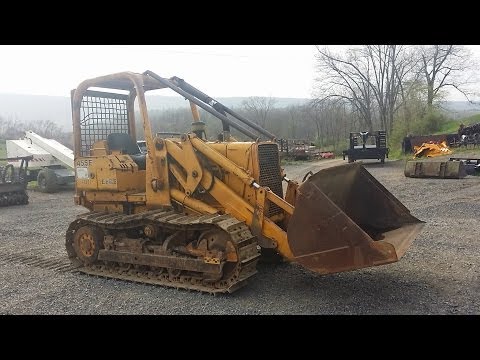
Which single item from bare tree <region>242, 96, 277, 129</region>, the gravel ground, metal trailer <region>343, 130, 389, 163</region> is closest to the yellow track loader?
the gravel ground

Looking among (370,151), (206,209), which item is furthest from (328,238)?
Result: (370,151)

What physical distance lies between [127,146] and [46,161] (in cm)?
1298

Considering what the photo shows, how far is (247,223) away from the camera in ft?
18.4

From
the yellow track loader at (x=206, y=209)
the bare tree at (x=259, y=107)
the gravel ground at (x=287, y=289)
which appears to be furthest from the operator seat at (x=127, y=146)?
the bare tree at (x=259, y=107)

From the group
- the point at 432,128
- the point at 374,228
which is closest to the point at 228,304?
the point at 374,228

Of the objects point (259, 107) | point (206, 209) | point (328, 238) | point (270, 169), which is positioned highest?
point (259, 107)

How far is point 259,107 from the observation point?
48.9m

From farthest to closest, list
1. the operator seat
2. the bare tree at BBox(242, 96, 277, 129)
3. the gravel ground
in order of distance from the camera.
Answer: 1. the bare tree at BBox(242, 96, 277, 129)
2. the operator seat
3. the gravel ground

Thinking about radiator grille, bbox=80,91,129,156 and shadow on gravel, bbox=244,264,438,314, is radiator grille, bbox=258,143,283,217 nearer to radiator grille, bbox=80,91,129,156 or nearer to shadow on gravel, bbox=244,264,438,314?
shadow on gravel, bbox=244,264,438,314

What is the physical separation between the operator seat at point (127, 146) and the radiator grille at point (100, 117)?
15.5 inches

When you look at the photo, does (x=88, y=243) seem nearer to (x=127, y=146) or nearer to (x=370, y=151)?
(x=127, y=146)

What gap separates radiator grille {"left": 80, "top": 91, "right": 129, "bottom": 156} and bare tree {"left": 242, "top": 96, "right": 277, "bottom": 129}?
131ft

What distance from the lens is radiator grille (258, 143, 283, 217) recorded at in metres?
5.86

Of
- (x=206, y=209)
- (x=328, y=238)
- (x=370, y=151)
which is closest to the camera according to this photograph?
(x=328, y=238)
